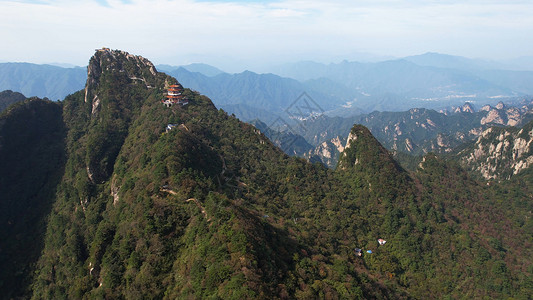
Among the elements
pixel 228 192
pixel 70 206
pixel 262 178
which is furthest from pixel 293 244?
pixel 70 206

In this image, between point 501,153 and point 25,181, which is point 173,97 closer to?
point 25,181

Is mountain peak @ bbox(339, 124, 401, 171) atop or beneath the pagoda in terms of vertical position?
beneath

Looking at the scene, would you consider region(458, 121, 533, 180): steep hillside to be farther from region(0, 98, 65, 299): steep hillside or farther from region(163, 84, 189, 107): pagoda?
region(0, 98, 65, 299): steep hillside

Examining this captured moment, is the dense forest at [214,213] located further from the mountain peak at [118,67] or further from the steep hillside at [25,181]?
the mountain peak at [118,67]

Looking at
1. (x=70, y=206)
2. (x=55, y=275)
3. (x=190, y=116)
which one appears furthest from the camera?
(x=190, y=116)

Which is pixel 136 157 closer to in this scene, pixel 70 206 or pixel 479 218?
pixel 70 206

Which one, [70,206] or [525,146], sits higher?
[525,146]

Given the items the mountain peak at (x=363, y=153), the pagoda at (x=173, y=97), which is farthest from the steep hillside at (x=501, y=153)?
Result: the pagoda at (x=173, y=97)

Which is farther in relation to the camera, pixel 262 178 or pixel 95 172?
pixel 262 178

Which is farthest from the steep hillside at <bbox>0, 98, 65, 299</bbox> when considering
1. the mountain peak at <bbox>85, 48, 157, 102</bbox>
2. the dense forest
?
the mountain peak at <bbox>85, 48, 157, 102</bbox>
